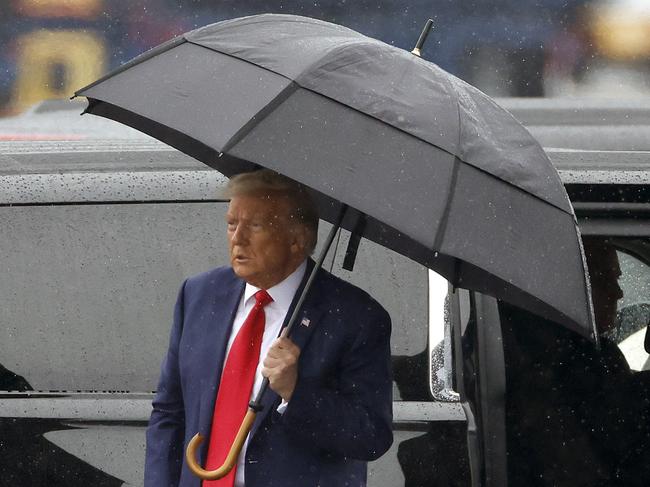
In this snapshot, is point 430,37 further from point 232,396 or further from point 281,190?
point 232,396

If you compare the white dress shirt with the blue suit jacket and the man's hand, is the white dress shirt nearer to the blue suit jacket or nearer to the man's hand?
the blue suit jacket

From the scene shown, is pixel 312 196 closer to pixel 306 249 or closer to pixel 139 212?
pixel 306 249

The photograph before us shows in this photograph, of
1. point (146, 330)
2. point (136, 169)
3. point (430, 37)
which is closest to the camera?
point (146, 330)

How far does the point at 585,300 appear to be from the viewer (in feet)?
8.71

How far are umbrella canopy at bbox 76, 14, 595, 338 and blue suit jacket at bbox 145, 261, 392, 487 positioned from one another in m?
0.25

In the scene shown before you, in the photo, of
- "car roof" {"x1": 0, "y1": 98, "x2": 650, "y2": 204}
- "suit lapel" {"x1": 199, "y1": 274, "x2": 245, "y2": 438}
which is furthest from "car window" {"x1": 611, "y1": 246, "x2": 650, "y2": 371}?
"suit lapel" {"x1": 199, "y1": 274, "x2": 245, "y2": 438}

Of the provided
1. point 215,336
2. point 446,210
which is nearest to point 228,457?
point 215,336

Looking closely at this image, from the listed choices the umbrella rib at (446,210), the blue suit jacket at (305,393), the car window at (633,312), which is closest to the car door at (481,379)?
the car window at (633,312)

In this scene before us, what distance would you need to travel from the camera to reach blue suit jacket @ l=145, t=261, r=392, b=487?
2.81 meters

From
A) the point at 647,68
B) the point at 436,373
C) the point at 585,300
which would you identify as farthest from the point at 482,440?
the point at 647,68

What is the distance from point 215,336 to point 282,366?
247 millimetres

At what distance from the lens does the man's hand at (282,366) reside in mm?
2721

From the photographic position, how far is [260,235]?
2850 mm

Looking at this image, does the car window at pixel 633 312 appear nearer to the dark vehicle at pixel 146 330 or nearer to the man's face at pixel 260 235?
the dark vehicle at pixel 146 330
